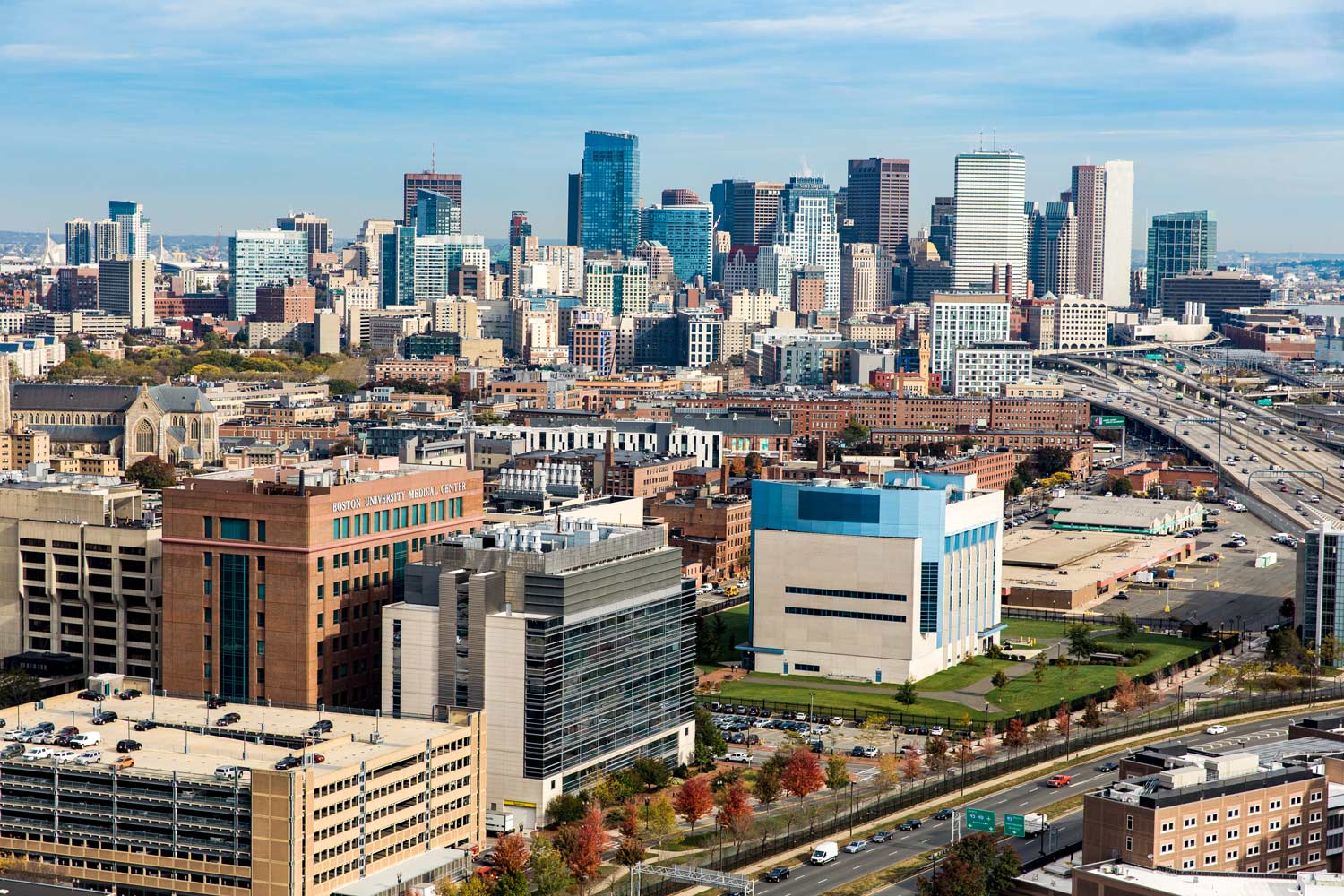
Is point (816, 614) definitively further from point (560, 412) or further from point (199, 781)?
point (560, 412)

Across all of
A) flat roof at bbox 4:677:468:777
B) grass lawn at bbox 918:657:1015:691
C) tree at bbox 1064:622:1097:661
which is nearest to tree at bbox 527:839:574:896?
flat roof at bbox 4:677:468:777

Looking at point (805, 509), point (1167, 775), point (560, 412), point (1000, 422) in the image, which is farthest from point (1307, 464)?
point (1167, 775)

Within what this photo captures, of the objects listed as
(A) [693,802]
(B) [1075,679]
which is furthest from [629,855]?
(B) [1075,679]

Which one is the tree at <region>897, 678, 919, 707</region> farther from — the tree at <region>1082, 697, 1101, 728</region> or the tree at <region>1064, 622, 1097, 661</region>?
the tree at <region>1064, 622, 1097, 661</region>

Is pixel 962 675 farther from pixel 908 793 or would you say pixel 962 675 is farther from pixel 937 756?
pixel 908 793

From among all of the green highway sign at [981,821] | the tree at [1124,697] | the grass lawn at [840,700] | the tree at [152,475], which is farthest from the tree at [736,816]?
the tree at [152,475]

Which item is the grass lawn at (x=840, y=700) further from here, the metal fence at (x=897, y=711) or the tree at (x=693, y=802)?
the tree at (x=693, y=802)
